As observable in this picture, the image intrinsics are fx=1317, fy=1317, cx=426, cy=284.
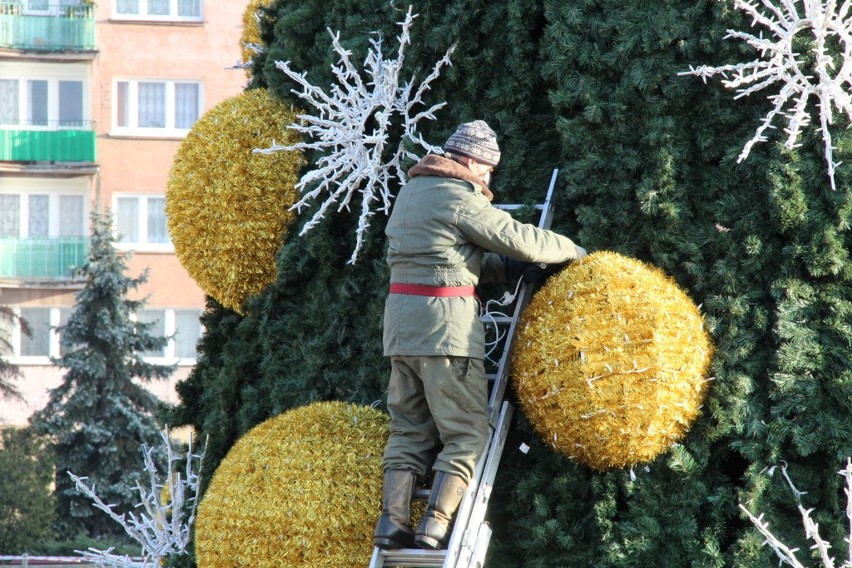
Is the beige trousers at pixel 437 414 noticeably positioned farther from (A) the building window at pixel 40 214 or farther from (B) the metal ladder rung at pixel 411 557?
(A) the building window at pixel 40 214

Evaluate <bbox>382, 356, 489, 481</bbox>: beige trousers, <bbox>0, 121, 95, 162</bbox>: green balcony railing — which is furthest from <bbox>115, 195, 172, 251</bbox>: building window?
<bbox>382, 356, 489, 481</bbox>: beige trousers

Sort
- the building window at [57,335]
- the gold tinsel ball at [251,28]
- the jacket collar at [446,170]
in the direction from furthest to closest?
1. the building window at [57,335]
2. the gold tinsel ball at [251,28]
3. the jacket collar at [446,170]

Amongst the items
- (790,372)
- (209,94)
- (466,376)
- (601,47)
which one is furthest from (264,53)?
(209,94)

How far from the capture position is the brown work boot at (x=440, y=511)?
6039mm

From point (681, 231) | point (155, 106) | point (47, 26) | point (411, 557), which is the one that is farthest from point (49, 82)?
point (411, 557)

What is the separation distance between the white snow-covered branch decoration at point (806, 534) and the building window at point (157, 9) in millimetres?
23132

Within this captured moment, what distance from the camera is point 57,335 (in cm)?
2705

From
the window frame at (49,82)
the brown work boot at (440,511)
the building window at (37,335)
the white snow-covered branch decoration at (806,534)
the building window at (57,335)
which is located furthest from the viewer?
the window frame at (49,82)

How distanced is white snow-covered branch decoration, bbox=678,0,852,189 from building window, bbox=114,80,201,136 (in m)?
21.8

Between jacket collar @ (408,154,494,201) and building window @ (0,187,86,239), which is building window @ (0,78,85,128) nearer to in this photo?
building window @ (0,187,86,239)

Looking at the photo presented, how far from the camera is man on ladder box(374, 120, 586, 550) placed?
6.14m

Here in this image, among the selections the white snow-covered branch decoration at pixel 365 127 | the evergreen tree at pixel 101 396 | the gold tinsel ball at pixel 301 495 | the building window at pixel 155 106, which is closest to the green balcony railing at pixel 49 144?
the building window at pixel 155 106

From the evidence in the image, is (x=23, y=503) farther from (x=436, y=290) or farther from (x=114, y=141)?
(x=436, y=290)

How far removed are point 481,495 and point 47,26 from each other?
79.1 feet
